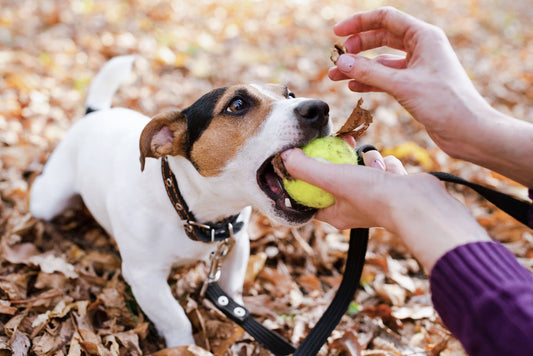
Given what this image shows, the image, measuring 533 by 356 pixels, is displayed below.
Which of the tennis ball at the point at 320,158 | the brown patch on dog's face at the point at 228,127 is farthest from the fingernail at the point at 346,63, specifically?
the brown patch on dog's face at the point at 228,127

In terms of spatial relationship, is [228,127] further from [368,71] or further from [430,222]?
[430,222]

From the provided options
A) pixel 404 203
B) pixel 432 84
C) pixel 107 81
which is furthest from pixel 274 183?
pixel 107 81

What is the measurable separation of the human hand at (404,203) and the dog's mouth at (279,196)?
10.8 inches

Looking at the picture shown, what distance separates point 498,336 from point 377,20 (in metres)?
1.48

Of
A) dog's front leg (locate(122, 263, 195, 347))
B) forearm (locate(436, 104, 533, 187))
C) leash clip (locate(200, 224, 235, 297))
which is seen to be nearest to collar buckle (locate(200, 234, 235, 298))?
leash clip (locate(200, 224, 235, 297))

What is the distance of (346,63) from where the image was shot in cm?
185

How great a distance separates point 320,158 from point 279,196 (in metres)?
0.34

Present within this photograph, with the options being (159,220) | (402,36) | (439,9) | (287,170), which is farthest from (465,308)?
(439,9)

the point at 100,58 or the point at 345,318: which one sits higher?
the point at 100,58

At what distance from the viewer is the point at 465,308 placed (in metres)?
1.29

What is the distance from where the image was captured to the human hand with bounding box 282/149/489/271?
142 centimetres

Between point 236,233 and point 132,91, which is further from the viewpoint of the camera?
point 132,91

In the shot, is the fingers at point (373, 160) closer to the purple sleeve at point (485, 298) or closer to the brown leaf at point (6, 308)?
the purple sleeve at point (485, 298)

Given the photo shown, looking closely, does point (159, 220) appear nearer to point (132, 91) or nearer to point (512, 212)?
point (512, 212)
